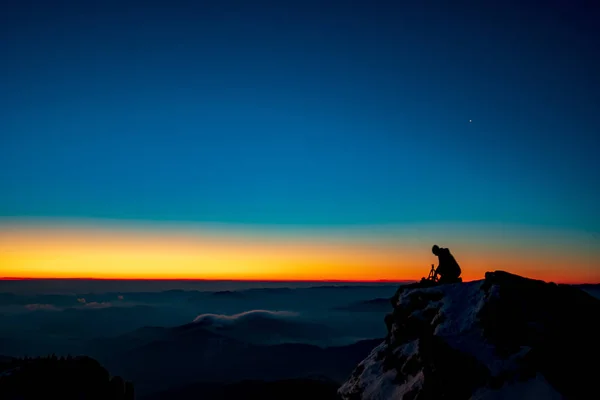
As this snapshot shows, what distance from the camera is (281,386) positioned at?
11875 cm

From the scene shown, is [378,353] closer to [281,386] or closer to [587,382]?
[587,382]

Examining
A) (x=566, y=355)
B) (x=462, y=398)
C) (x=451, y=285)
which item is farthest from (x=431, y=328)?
(x=566, y=355)

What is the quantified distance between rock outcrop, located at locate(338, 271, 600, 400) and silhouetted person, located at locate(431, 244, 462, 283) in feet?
17.0

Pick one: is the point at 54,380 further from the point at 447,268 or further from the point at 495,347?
the point at 447,268

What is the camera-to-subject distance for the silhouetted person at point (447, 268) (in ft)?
131

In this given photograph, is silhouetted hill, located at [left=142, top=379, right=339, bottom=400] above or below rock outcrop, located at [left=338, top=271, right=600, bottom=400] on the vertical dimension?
below

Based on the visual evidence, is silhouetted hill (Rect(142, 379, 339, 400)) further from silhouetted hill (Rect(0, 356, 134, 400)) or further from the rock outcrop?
the rock outcrop

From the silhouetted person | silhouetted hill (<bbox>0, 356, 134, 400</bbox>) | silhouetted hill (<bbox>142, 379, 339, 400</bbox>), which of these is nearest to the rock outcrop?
the silhouetted person

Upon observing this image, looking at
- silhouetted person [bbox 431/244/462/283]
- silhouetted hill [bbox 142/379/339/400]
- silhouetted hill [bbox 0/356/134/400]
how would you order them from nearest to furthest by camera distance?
silhouetted hill [bbox 0/356/134/400] < silhouetted person [bbox 431/244/462/283] < silhouetted hill [bbox 142/379/339/400]

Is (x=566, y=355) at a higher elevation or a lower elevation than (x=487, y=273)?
lower

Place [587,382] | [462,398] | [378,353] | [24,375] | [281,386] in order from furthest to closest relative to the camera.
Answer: [281,386], [378,353], [24,375], [462,398], [587,382]

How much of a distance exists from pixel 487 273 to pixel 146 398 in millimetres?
166873

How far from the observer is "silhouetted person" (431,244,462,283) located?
3984 centimetres

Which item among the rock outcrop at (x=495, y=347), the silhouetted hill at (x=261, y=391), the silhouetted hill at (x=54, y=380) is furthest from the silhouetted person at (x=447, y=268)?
the silhouetted hill at (x=261, y=391)
